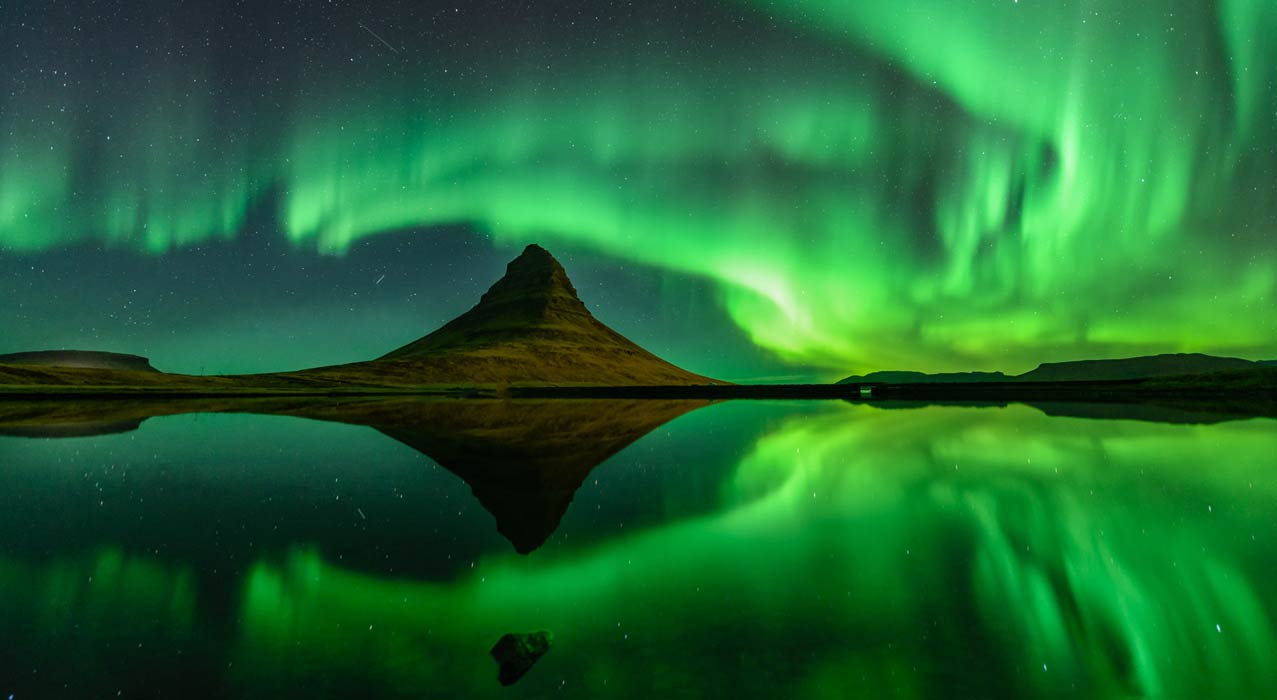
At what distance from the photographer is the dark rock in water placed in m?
7.64

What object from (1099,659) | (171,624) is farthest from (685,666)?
(171,624)

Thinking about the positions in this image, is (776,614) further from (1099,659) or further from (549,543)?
(549,543)

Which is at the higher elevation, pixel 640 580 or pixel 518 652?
pixel 518 652

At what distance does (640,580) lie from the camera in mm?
11453

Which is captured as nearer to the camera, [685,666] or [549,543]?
[685,666]

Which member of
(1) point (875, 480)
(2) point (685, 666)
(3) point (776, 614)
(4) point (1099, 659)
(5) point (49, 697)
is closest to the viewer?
(5) point (49, 697)

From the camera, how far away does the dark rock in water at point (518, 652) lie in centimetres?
764

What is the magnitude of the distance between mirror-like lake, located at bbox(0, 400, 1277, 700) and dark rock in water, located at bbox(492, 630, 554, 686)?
176 mm

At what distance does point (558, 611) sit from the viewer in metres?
9.94

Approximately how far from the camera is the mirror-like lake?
7793 millimetres

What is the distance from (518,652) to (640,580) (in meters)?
3.93

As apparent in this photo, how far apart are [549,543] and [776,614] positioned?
19.8 feet

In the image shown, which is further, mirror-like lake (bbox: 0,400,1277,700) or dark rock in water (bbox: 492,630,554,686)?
mirror-like lake (bbox: 0,400,1277,700)

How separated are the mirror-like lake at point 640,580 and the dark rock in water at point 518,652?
0.58 ft
